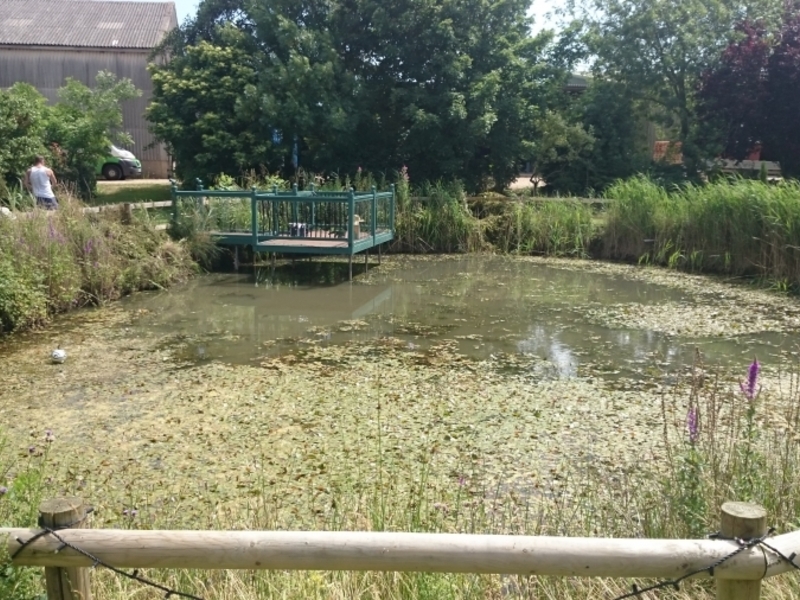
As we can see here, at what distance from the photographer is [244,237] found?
12.0 m

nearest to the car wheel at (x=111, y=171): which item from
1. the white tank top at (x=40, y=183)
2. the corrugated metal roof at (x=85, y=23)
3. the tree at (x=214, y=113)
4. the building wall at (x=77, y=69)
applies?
the building wall at (x=77, y=69)

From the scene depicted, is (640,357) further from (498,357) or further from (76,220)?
(76,220)

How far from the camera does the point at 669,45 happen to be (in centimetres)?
1858

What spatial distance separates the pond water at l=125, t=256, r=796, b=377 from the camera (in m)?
7.62

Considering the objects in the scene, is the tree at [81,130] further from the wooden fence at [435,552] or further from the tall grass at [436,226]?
the wooden fence at [435,552]

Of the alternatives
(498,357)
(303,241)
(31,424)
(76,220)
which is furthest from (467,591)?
(303,241)

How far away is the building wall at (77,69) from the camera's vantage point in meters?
23.6

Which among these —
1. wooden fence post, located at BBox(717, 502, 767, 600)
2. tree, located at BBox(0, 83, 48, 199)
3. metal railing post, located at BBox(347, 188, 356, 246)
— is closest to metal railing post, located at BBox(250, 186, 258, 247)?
metal railing post, located at BBox(347, 188, 356, 246)

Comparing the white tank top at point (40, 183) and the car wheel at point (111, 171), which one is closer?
the white tank top at point (40, 183)

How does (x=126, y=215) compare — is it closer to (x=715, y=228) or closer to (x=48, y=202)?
(x=48, y=202)

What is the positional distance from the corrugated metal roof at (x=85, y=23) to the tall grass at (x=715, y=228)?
51.7 feet

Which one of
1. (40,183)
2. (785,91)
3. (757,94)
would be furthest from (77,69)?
(785,91)

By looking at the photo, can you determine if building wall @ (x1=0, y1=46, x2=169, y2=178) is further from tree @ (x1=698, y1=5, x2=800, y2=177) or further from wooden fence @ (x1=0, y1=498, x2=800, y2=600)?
wooden fence @ (x1=0, y1=498, x2=800, y2=600)

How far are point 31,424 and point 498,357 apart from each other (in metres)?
3.90
